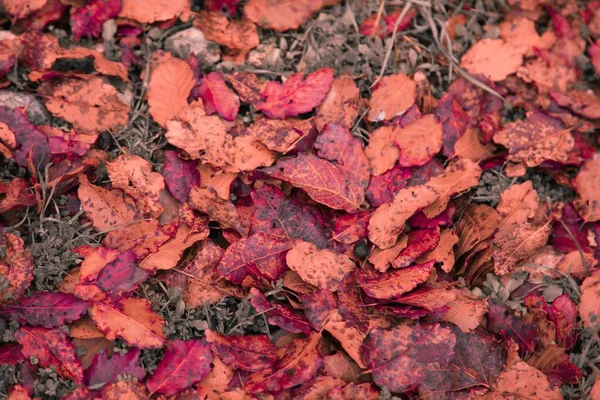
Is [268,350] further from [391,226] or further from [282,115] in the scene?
[282,115]

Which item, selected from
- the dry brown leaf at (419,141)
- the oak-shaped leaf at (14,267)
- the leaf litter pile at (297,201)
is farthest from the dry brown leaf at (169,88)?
the dry brown leaf at (419,141)

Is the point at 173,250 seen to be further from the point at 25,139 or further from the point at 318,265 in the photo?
the point at 25,139

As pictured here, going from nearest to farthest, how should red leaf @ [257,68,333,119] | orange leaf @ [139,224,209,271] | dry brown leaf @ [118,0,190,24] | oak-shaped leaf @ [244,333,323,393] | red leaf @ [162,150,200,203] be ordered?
1. oak-shaped leaf @ [244,333,323,393]
2. orange leaf @ [139,224,209,271]
3. red leaf @ [162,150,200,203]
4. red leaf @ [257,68,333,119]
5. dry brown leaf @ [118,0,190,24]

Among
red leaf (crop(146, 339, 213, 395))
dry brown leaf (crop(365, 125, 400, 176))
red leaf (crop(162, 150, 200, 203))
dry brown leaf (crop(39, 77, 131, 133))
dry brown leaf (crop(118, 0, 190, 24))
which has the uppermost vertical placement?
dry brown leaf (crop(118, 0, 190, 24))

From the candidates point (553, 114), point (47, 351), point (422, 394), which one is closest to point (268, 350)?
point (422, 394)

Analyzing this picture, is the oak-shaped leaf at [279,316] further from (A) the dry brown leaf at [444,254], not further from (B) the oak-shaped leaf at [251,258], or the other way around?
(A) the dry brown leaf at [444,254]

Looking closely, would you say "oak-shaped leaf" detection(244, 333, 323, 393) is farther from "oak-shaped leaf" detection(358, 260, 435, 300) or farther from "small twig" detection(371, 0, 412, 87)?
"small twig" detection(371, 0, 412, 87)

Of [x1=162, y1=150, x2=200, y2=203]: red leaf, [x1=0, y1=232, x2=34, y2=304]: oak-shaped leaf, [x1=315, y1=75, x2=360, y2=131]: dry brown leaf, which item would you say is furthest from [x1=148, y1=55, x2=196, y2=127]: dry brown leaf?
[x1=0, y1=232, x2=34, y2=304]: oak-shaped leaf
